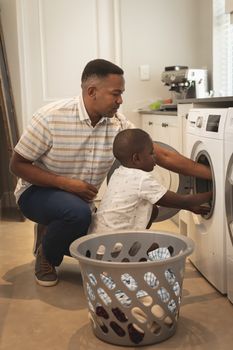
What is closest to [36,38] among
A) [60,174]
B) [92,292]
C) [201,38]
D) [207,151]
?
[201,38]

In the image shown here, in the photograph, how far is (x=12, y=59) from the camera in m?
4.11

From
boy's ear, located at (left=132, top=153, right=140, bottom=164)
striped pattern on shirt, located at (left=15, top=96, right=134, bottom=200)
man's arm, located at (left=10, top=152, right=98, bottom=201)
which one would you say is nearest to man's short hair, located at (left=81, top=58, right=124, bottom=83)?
striped pattern on shirt, located at (left=15, top=96, right=134, bottom=200)

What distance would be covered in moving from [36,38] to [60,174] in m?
2.26

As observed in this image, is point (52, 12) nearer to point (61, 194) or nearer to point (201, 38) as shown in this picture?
point (201, 38)

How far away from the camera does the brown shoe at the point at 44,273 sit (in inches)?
89.7

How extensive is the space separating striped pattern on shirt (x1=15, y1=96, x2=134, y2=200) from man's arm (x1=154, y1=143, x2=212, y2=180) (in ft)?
0.79

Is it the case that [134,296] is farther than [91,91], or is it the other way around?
[91,91]

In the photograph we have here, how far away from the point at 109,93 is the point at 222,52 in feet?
7.25

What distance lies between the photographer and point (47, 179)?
2.19 metres

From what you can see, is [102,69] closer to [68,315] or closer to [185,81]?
[68,315]

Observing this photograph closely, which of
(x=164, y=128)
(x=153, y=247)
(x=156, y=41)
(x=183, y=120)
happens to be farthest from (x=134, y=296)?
(x=156, y=41)

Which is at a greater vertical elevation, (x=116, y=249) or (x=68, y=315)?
Answer: (x=116, y=249)

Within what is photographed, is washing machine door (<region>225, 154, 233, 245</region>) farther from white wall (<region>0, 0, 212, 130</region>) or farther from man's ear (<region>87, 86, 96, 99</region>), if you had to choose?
white wall (<region>0, 0, 212, 130</region>)

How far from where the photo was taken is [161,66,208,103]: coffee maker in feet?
12.7
